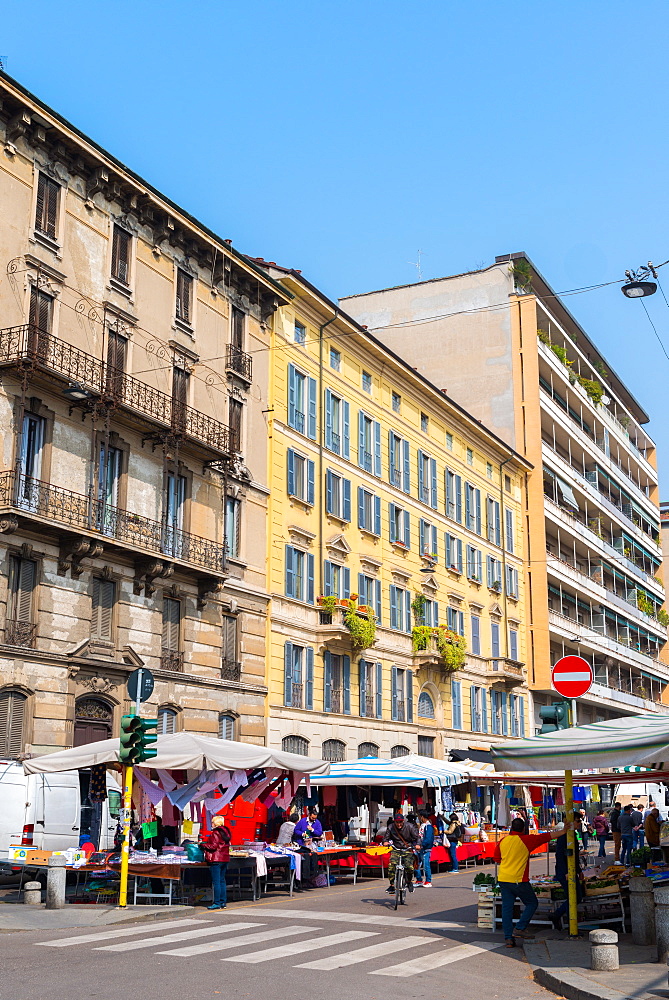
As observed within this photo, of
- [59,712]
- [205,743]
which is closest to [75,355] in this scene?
[59,712]

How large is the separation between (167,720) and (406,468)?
18061 millimetres

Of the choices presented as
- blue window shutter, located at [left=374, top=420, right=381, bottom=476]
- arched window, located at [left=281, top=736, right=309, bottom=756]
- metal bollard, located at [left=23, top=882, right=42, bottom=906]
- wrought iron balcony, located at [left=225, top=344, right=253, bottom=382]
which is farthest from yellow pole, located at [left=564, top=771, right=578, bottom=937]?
blue window shutter, located at [left=374, top=420, right=381, bottom=476]

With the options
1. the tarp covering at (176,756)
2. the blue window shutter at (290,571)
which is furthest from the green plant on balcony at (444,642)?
the tarp covering at (176,756)

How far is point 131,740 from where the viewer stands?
55.9 ft

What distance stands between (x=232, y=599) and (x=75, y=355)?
28.6 ft

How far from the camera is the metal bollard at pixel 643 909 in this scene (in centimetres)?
1317

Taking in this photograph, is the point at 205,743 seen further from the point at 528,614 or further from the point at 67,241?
the point at 528,614

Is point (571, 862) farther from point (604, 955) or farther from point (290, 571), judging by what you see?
point (290, 571)

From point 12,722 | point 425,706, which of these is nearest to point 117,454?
point 12,722

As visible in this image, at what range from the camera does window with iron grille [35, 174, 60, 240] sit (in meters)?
26.2

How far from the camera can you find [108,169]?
27891mm

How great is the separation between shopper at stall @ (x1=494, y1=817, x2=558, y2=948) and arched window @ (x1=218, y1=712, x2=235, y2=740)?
16894mm

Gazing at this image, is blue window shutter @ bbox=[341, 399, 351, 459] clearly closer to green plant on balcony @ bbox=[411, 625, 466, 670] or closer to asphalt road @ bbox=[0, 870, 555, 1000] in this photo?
green plant on balcony @ bbox=[411, 625, 466, 670]

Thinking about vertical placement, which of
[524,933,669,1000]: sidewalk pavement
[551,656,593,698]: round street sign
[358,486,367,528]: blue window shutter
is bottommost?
[524,933,669,1000]: sidewalk pavement
